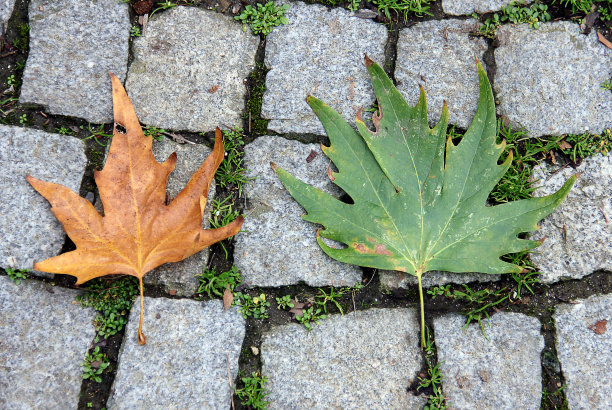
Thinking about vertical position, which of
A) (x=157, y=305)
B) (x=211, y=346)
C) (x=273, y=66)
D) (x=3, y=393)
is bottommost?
(x=3, y=393)

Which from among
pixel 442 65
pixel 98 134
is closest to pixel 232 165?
pixel 98 134

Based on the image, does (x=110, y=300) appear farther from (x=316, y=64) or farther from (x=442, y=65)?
(x=442, y=65)

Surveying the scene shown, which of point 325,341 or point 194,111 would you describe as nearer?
point 325,341

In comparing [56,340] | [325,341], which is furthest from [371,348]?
[56,340]

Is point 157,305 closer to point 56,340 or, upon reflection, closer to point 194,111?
point 56,340

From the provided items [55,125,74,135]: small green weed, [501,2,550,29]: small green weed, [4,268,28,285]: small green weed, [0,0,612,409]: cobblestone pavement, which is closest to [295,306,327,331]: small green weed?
[0,0,612,409]: cobblestone pavement

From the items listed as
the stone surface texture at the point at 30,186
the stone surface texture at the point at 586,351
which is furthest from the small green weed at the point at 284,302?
the stone surface texture at the point at 586,351

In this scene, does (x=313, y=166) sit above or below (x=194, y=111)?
below

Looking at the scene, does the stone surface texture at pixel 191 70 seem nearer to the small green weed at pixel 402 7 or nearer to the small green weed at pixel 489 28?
the small green weed at pixel 402 7
